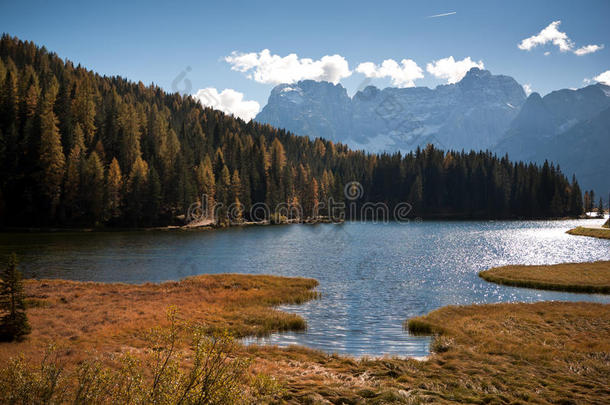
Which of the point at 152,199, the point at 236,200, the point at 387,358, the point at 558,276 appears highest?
the point at 236,200

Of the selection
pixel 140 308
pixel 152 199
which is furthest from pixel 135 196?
pixel 140 308

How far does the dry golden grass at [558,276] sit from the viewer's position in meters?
42.4

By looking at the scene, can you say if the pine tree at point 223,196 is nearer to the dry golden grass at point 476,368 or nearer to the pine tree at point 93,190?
the pine tree at point 93,190

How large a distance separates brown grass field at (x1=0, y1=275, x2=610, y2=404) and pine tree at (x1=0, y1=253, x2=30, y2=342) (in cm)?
78

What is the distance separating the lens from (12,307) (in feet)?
67.3

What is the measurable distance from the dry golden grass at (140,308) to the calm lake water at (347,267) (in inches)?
111

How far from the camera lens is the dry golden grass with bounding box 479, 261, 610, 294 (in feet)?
139

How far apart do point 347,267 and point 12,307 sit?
1657 inches

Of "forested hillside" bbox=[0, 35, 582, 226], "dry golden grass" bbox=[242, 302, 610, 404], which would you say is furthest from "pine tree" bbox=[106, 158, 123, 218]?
"dry golden grass" bbox=[242, 302, 610, 404]

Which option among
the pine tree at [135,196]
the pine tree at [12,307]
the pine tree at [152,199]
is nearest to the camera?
the pine tree at [12,307]

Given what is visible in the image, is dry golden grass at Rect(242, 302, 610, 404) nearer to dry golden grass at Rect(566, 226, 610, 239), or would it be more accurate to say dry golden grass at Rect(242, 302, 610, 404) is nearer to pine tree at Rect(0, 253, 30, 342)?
pine tree at Rect(0, 253, 30, 342)

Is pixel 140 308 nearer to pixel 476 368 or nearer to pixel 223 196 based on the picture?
pixel 476 368

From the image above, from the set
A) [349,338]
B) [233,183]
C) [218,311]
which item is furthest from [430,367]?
[233,183]

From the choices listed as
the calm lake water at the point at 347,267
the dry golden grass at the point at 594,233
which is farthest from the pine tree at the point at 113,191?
the dry golden grass at the point at 594,233
